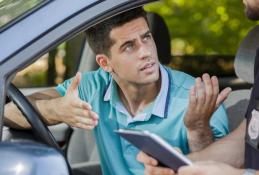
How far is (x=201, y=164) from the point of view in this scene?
216cm

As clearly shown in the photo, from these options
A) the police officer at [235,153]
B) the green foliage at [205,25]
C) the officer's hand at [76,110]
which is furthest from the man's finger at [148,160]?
the green foliage at [205,25]

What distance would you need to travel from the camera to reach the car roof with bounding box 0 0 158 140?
223cm

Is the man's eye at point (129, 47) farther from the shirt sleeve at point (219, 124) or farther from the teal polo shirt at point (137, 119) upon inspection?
the shirt sleeve at point (219, 124)

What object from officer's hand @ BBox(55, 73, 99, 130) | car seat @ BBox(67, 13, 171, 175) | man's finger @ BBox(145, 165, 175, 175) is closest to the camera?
man's finger @ BBox(145, 165, 175, 175)

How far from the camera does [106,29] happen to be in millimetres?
2775

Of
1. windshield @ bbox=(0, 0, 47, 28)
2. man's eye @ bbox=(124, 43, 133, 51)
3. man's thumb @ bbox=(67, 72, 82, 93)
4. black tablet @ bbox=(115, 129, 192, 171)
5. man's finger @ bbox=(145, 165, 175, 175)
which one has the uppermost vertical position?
windshield @ bbox=(0, 0, 47, 28)

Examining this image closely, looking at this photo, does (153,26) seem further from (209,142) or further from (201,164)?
(201,164)

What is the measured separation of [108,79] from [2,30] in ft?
2.69

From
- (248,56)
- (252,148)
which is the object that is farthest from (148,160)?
(248,56)

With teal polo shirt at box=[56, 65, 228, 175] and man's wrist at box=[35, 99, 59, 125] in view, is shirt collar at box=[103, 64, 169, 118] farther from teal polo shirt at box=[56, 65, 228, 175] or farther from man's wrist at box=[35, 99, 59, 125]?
man's wrist at box=[35, 99, 59, 125]

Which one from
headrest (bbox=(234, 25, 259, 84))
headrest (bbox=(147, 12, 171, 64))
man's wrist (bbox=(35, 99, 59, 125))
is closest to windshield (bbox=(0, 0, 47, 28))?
man's wrist (bbox=(35, 99, 59, 125))

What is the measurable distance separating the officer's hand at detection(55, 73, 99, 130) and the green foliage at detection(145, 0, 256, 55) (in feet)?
8.15

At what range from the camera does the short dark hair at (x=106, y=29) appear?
9.00ft

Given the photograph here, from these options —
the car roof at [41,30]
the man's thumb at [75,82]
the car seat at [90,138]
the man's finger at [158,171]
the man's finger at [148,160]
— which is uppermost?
the car roof at [41,30]
